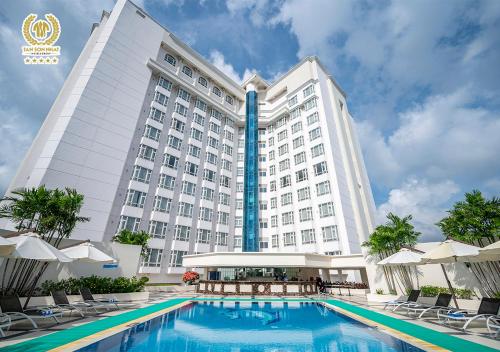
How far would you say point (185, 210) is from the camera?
38.4 meters

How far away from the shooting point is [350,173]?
41594mm

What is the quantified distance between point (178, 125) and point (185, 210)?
15.0 m

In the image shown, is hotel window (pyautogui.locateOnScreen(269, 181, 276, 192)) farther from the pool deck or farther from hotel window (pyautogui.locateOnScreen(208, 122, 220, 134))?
the pool deck

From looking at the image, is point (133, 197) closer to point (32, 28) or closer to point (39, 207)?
point (39, 207)

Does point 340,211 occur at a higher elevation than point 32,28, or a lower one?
lower

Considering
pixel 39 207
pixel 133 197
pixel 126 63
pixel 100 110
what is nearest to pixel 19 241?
pixel 39 207

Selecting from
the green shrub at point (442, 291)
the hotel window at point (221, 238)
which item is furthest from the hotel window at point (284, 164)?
the green shrub at point (442, 291)

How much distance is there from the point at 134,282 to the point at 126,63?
1279 inches

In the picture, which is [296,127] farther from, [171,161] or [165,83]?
[165,83]

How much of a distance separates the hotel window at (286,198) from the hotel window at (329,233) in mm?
8372

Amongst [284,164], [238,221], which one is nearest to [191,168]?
[238,221]

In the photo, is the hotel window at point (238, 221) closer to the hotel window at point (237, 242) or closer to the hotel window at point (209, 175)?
the hotel window at point (237, 242)

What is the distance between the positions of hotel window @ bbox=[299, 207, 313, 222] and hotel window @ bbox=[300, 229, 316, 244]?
1957mm

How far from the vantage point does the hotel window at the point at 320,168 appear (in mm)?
39650
